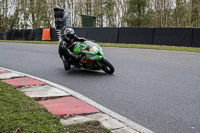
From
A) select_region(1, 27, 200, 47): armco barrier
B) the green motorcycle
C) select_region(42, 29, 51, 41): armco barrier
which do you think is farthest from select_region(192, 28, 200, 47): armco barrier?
select_region(42, 29, 51, 41): armco barrier

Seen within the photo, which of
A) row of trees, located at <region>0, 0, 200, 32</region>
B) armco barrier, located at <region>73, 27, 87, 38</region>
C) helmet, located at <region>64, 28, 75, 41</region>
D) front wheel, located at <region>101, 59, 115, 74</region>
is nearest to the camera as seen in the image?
front wheel, located at <region>101, 59, 115, 74</region>

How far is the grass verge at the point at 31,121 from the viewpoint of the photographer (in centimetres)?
339

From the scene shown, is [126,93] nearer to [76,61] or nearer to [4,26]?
[76,61]

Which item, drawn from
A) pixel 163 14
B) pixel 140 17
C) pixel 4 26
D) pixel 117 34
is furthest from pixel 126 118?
pixel 4 26

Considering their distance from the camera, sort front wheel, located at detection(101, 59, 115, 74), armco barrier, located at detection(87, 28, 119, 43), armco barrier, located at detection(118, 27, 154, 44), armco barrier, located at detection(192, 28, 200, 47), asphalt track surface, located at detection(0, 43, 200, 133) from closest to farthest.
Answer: asphalt track surface, located at detection(0, 43, 200, 133) → front wheel, located at detection(101, 59, 115, 74) → armco barrier, located at detection(192, 28, 200, 47) → armco barrier, located at detection(118, 27, 154, 44) → armco barrier, located at detection(87, 28, 119, 43)

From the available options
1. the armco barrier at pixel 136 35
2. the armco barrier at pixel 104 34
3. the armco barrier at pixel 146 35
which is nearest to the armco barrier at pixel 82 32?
the armco barrier at pixel 146 35

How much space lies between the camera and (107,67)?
823 cm

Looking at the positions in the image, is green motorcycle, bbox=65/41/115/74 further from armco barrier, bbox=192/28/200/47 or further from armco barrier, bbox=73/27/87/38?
armco barrier, bbox=73/27/87/38

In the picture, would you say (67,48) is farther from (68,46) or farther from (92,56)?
(92,56)

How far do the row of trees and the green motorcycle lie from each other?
30.6 m

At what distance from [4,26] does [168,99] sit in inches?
1978

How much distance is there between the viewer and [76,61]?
27.6 feet

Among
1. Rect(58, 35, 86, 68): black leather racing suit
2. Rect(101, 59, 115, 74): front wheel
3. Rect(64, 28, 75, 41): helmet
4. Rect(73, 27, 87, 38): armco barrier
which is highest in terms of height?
Rect(73, 27, 87, 38): armco barrier

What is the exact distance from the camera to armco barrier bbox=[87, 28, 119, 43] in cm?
2169
